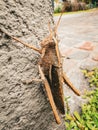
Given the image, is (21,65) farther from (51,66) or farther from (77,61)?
(77,61)

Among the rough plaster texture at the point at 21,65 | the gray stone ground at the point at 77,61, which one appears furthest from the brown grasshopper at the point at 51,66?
the gray stone ground at the point at 77,61

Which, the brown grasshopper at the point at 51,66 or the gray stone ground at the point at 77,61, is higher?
the brown grasshopper at the point at 51,66

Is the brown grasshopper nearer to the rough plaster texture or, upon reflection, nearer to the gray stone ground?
the rough plaster texture

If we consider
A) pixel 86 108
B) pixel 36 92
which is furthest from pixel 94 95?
pixel 36 92

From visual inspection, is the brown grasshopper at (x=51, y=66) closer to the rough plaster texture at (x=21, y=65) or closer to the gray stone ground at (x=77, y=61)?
the rough plaster texture at (x=21, y=65)

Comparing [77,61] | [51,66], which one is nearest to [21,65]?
[51,66]

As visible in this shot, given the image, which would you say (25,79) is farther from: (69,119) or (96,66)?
(96,66)

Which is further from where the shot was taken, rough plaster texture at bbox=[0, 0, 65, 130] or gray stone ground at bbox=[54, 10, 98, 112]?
gray stone ground at bbox=[54, 10, 98, 112]

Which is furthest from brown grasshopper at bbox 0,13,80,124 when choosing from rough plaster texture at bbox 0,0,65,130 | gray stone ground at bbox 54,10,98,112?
gray stone ground at bbox 54,10,98,112
